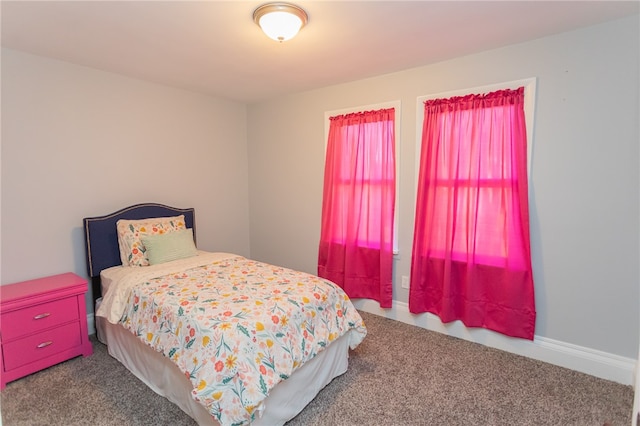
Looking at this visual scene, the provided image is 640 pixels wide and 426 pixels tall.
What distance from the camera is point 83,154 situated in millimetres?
2910

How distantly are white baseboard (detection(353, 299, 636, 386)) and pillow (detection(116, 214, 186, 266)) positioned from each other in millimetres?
2412

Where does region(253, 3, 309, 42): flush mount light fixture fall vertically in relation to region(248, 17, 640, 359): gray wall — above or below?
above

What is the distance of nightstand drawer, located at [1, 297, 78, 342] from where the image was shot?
87.3 inches

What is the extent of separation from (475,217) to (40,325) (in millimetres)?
3376

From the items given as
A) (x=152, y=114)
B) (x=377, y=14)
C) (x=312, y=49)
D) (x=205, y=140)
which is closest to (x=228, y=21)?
(x=312, y=49)

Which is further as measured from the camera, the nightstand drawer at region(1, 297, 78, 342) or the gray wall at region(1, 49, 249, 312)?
the gray wall at region(1, 49, 249, 312)

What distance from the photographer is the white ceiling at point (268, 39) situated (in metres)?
1.94

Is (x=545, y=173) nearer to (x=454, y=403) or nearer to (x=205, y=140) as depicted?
(x=454, y=403)

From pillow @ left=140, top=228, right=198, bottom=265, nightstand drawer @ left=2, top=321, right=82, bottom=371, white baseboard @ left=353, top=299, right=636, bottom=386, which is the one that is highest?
pillow @ left=140, top=228, right=198, bottom=265

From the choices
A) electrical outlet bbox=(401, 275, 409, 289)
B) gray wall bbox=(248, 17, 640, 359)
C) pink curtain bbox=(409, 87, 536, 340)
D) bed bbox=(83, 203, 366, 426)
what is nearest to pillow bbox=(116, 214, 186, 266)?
bed bbox=(83, 203, 366, 426)

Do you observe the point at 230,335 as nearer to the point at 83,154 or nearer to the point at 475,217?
the point at 475,217

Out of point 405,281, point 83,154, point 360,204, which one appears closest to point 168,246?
point 83,154

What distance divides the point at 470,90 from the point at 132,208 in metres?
3.23

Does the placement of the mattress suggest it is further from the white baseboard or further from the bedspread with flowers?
the white baseboard
